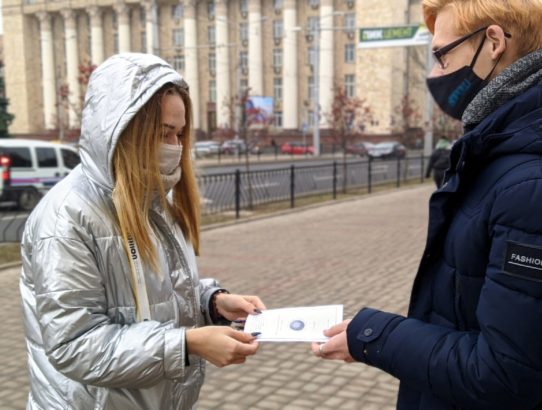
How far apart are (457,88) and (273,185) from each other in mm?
16671

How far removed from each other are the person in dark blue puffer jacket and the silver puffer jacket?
0.51 metres

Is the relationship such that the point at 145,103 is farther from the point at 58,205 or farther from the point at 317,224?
the point at 317,224

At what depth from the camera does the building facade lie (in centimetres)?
5803

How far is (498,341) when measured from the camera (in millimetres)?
1235

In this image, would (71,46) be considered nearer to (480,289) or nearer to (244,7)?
(244,7)

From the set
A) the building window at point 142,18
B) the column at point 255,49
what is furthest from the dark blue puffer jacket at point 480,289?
the building window at point 142,18

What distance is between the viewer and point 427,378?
4.42ft

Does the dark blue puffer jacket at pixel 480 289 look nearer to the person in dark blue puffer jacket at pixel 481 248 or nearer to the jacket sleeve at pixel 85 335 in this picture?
the person in dark blue puffer jacket at pixel 481 248

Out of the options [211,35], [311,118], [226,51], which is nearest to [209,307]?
[311,118]

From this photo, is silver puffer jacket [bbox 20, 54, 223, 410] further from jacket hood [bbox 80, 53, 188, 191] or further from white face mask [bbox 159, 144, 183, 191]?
white face mask [bbox 159, 144, 183, 191]

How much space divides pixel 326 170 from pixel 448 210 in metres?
24.1

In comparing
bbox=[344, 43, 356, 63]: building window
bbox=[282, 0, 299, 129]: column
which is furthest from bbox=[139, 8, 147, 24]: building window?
bbox=[344, 43, 356, 63]: building window


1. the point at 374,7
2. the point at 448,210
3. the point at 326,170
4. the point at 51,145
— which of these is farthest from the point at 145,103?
the point at 374,7

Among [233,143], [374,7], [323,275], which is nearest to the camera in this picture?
[323,275]
